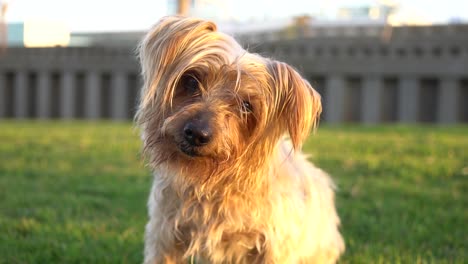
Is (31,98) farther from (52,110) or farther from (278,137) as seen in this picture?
(278,137)

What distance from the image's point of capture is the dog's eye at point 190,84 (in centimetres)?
352

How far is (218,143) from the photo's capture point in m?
3.37

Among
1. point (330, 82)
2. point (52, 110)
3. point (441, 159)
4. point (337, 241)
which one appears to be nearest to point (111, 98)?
point (52, 110)

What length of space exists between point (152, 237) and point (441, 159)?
5.86 meters

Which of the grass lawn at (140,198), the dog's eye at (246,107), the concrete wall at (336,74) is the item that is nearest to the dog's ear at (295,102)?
the dog's eye at (246,107)

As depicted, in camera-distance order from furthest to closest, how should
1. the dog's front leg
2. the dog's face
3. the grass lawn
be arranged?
1. the grass lawn
2. the dog's front leg
3. the dog's face

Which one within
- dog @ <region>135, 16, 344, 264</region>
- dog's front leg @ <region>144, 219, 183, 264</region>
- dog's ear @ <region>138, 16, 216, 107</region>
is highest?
dog's ear @ <region>138, 16, 216, 107</region>

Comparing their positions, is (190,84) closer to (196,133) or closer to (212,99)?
(212,99)

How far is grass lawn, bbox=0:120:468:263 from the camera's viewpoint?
4.89m

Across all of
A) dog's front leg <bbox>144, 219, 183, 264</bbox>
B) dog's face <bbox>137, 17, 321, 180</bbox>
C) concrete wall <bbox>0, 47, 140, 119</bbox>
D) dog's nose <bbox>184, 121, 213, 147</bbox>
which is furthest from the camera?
concrete wall <bbox>0, 47, 140, 119</bbox>

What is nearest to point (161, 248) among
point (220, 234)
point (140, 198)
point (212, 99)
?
point (220, 234)

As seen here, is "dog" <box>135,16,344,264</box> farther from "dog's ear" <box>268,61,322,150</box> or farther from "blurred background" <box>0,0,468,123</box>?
"blurred background" <box>0,0,468,123</box>

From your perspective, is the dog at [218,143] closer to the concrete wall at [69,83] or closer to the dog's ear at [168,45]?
the dog's ear at [168,45]

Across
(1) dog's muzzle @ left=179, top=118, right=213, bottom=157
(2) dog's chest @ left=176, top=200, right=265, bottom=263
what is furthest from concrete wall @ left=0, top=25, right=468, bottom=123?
(1) dog's muzzle @ left=179, top=118, right=213, bottom=157
